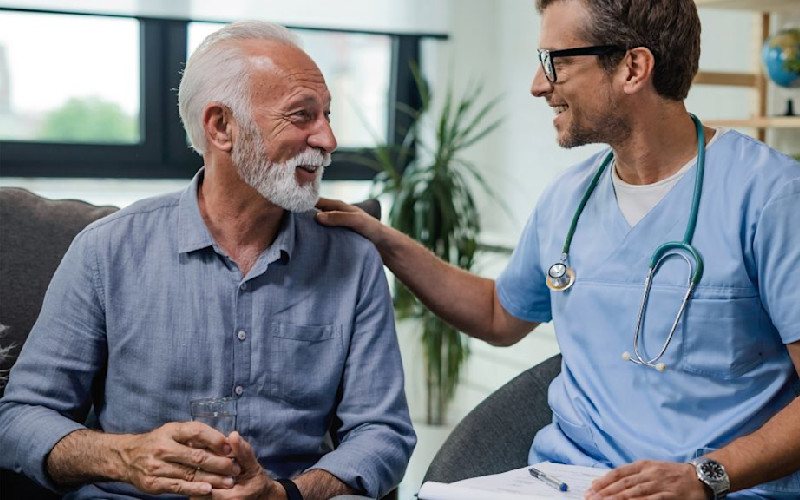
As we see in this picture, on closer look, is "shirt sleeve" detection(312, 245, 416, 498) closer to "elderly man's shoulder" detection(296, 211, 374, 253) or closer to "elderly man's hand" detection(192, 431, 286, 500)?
"elderly man's shoulder" detection(296, 211, 374, 253)

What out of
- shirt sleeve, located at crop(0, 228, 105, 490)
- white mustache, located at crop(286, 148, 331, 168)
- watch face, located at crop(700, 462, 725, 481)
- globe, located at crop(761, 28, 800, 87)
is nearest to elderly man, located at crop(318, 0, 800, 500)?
watch face, located at crop(700, 462, 725, 481)

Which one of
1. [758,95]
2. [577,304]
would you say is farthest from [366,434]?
[758,95]

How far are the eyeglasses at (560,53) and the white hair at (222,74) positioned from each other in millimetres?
433

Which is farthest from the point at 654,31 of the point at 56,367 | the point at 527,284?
the point at 56,367

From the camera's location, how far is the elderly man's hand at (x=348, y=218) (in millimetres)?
1840

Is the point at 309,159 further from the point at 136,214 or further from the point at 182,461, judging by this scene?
the point at 182,461

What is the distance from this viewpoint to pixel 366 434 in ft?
5.54

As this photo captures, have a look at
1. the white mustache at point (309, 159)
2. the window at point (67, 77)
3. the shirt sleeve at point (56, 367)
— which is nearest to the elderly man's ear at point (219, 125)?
the white mustache at point (309, 159)

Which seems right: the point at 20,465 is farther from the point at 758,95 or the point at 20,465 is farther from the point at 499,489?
the point at 758,95

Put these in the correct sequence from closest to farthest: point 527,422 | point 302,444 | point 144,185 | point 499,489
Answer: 1. point 499,489
2. point 302,444
3. point 527,422
4. point 144,185

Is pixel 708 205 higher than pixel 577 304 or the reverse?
higher

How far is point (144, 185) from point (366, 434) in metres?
2.74

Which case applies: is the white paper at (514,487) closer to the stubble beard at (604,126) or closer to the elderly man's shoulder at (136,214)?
the stubble beard at (604,126)

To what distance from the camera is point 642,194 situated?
1.70 m
